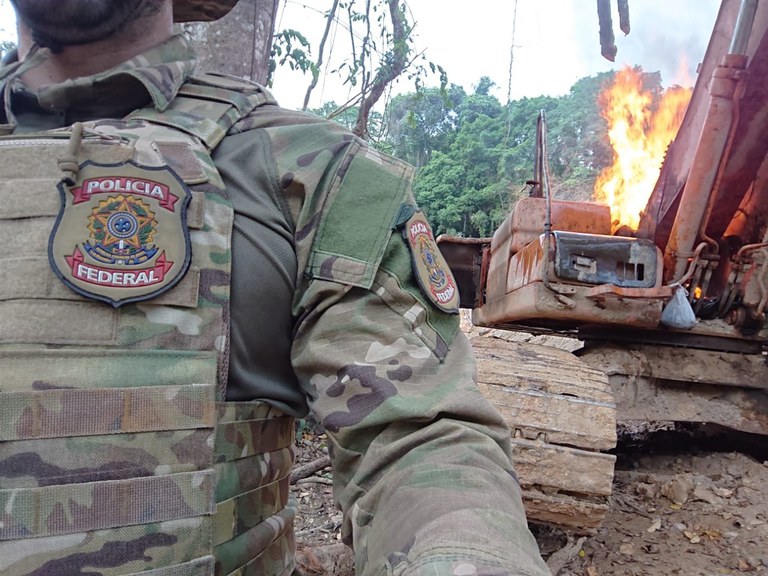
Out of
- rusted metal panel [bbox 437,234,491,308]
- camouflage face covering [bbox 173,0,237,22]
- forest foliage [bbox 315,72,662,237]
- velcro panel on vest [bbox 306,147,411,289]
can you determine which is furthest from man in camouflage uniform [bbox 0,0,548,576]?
forest foliage [bbox 315,72,662,237]

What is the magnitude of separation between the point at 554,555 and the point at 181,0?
285cm

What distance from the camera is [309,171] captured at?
125 cm

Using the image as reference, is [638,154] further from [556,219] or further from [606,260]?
[606,260]

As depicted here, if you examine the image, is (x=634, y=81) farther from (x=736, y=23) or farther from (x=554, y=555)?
(x=554, y=555)

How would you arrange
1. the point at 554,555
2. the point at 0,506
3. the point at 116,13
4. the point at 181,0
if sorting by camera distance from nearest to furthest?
the point at 0,506, the point at 116,13, the point at 181,0, the point at 554,555

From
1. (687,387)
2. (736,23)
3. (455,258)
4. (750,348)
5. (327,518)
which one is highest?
(736,23)

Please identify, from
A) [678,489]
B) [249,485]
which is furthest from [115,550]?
[678,489]

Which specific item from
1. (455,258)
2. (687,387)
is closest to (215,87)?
(687,387)

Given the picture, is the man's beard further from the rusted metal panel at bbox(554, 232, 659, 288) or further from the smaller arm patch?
the rusted metal panel at bbox(554, 232, 659, 288)

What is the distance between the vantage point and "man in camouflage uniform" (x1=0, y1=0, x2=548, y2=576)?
100cm

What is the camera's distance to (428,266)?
1.26 meters

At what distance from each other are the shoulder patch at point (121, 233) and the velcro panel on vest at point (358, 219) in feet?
0.75

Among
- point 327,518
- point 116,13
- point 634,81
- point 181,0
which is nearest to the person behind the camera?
point 116,13

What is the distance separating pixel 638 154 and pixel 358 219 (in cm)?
413
